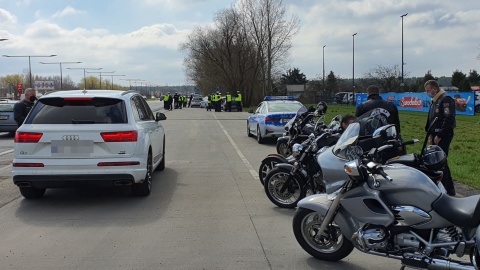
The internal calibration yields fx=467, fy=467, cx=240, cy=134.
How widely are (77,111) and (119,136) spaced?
811mm

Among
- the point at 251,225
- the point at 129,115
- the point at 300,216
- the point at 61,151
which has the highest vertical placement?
the point at 129,115

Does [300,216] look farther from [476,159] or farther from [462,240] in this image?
[476,159]

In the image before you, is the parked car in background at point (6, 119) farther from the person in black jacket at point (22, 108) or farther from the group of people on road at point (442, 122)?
the group of people on road at point (442, 122)

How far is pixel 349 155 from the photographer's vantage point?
4.66 meters

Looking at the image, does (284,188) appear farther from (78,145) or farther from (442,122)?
(78,145)

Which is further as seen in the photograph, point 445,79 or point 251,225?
point 445,79

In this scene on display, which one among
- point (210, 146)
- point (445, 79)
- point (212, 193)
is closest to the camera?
point (212, 193)

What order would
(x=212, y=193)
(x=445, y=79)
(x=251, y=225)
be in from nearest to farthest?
1. (x=251, y=225)
2. (x=212, y=193)
3. (x=445, y=79)

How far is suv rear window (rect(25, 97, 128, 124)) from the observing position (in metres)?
7.02

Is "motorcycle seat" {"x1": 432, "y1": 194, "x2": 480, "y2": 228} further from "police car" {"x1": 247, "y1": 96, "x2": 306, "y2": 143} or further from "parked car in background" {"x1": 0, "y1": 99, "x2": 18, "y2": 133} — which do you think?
"parked car in background" {"x1": 0, "y1": 99, "x2": 18, "y2": 133}

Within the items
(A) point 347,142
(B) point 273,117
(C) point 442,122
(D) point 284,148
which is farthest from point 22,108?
(C) point 442,122

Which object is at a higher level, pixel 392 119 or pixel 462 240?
pixel 392 119

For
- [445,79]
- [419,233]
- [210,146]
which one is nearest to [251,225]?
[419,233]

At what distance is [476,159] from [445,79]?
3197 inches
